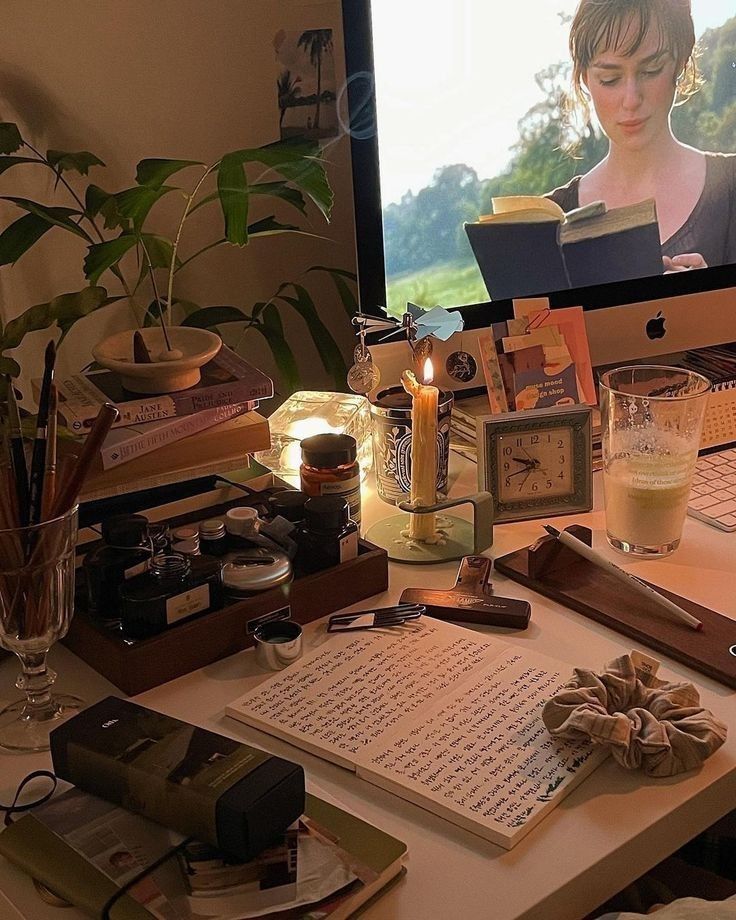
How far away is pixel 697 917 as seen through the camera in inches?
24.6

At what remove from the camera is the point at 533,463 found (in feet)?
3.93

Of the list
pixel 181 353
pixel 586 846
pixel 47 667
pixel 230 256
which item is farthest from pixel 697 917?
pixel 230 256

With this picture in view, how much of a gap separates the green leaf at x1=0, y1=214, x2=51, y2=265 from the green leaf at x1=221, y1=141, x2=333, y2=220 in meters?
0.28

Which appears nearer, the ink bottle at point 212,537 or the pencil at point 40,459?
the pencil at point 40,459

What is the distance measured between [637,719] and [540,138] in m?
0.77

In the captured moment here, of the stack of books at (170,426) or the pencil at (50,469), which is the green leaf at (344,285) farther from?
the pencil at (50,469)

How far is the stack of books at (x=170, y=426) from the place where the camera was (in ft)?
3.58

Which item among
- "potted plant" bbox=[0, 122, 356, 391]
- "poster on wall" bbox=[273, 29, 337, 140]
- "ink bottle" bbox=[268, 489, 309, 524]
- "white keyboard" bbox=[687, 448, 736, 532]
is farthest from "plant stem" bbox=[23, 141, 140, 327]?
"white keyboard" bbox=[687, 448, 736, 532]

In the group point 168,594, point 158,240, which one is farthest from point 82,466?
point 158,240

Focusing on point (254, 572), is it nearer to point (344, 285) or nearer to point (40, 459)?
point (40, 459)

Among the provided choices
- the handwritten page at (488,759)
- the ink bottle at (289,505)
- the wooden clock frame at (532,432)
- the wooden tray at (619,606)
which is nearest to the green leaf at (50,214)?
the ink bottle at (289,505)

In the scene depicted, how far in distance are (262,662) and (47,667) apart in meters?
0.19

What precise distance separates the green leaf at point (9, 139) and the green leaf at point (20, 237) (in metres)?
0.09

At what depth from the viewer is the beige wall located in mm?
1436
